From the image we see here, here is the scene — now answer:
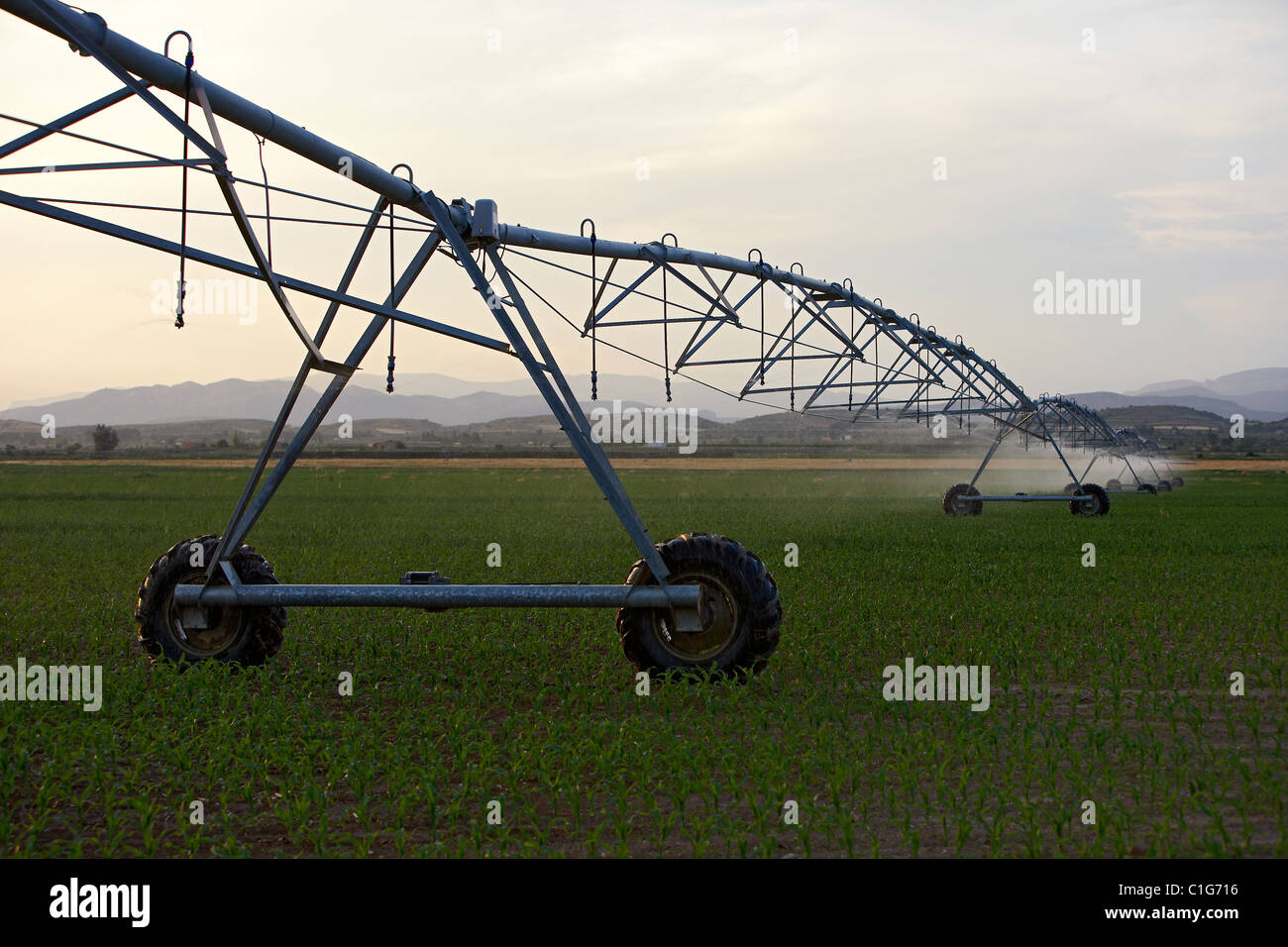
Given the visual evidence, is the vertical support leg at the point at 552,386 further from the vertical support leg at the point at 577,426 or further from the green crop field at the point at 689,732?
the green crop field at the point at 689,732

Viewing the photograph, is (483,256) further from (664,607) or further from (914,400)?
(914,400)

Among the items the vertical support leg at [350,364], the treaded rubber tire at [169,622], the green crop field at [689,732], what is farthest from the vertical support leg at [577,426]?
the treaded rubber tire at [169,622]

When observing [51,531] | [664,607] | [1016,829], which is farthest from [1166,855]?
[51,531]

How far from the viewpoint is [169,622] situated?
29.3ft

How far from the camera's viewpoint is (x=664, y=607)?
8172 millimetres

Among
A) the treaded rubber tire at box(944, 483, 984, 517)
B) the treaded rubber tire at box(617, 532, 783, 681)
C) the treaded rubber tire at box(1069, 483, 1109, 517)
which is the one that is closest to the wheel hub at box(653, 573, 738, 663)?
the treaded rubber tire at box(617, 532, 783, 681)

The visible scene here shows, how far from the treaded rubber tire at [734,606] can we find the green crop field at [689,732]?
0.24 metres

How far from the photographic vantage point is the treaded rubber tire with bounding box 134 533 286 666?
885 centimetres

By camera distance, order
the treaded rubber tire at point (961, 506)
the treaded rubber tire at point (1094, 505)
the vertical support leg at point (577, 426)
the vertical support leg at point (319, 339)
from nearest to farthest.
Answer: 1. the vertical support leg at point (577, 426)
2. the vertical support leg at point (319, 339)
3. the treaded rubber tire at point (961, 506)
4. the treaded rubber tire at point (1094, 505)

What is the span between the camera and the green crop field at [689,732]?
206 inches

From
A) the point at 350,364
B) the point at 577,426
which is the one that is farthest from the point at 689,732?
the point at 350,364

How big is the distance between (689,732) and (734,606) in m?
1.45

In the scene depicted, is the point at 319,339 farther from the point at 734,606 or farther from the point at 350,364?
the point at 734,606

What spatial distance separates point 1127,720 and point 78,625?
10.3 meters
